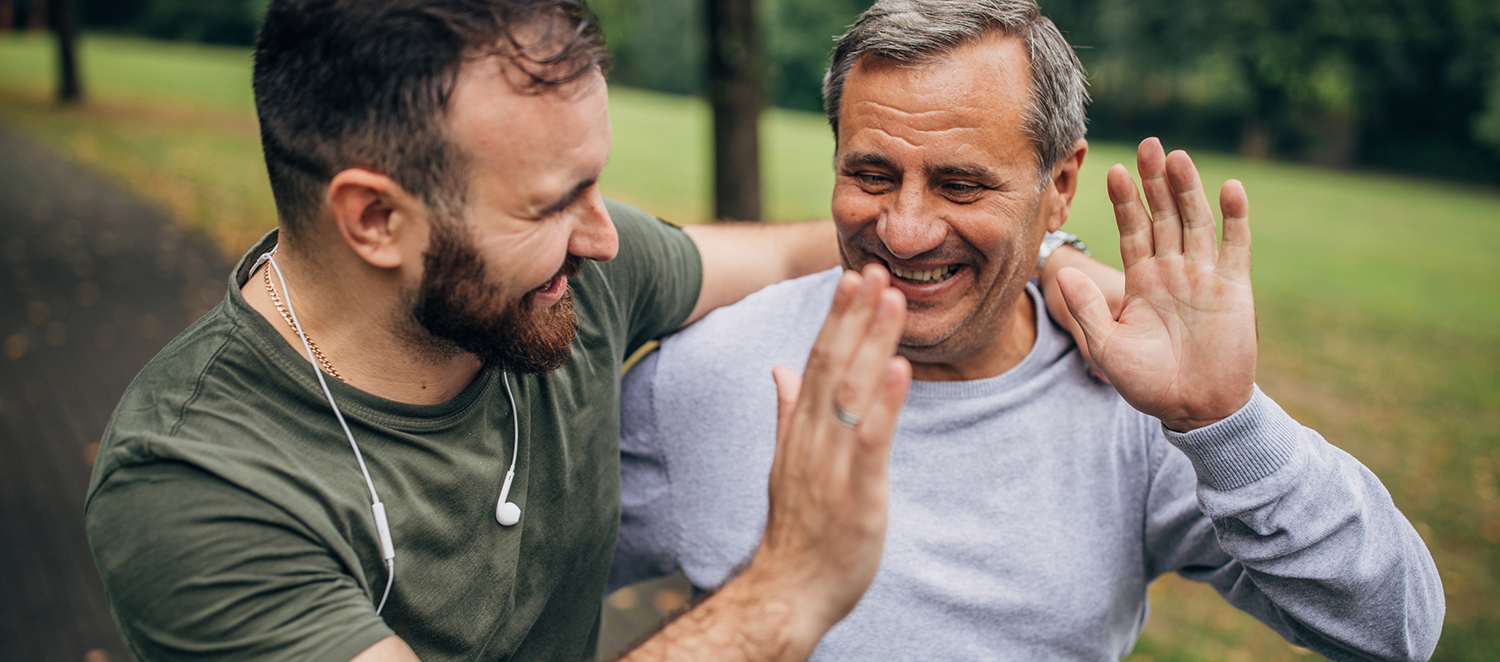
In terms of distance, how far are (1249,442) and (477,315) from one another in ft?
5.01

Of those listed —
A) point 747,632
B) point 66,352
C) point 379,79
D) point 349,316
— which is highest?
point 379,79

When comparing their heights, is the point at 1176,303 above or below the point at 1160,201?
below

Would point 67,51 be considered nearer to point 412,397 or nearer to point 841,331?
point 412,397

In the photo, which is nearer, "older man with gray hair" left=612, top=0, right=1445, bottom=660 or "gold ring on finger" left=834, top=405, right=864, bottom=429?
"gold ring on finger" left=834, top=405, right=864, bottom=429

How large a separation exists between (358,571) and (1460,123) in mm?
45518

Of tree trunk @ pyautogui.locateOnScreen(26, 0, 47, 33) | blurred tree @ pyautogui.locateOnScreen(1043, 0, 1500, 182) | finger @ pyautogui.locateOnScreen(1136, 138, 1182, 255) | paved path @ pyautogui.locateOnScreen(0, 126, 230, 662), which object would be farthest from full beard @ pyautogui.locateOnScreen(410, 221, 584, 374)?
tree trunk @ pyautogui.locateOnScreen(26, 0, 47, 33)

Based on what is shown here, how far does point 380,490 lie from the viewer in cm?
184

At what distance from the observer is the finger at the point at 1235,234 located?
6.21ft

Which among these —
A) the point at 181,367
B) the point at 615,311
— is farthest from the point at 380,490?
the point at 615,311

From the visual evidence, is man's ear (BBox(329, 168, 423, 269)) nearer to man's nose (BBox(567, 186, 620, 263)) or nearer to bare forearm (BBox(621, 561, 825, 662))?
man's nose (BBox(567, 186, 620, 263))

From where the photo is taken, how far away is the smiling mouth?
243 cm

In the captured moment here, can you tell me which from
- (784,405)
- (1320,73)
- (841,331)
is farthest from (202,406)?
(1320,73)

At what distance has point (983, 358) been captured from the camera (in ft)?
8.41

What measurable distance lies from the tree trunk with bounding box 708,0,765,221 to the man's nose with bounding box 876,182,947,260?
455 centimetres
